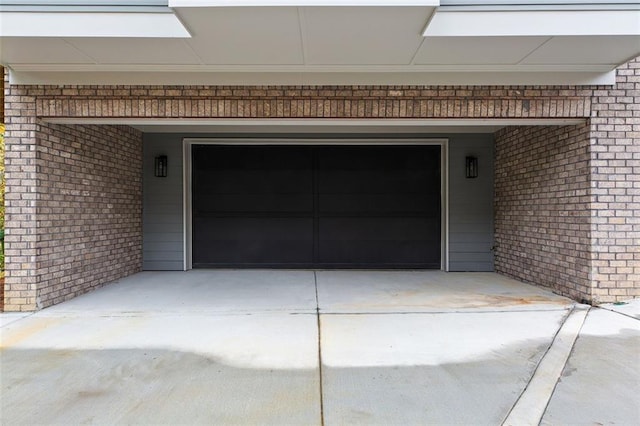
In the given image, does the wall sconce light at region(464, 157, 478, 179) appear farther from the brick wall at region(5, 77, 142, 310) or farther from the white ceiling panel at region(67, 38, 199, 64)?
the brick wall at region(5, 77, 142, 310)

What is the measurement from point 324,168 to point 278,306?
136 inches

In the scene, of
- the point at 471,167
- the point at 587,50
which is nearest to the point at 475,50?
the point at 587,50

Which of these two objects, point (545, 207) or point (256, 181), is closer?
point (545, 207)

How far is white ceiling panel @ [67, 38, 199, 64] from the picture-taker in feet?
12.2

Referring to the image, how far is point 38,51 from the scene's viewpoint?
3926 mm

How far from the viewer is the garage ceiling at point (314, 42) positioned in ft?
11.0

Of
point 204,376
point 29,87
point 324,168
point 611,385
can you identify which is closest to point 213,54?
point 29,87

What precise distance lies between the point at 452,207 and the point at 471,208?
0.36m

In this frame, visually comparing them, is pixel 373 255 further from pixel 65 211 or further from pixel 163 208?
pixel 65 211

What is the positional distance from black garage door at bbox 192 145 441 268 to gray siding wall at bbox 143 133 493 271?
0.32 meters

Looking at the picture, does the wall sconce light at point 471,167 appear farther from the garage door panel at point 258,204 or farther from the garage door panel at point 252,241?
the garage door panel at point 252,241

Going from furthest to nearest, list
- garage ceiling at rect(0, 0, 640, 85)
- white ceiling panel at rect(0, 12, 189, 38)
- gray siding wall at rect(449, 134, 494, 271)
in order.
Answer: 1. gray siding wall at rect(449, 134, 494, 271)
2. white ceiling panel at rect(0, 12, 189, 38)
3. garage ceiling at rect(0, 0, 640, 85)

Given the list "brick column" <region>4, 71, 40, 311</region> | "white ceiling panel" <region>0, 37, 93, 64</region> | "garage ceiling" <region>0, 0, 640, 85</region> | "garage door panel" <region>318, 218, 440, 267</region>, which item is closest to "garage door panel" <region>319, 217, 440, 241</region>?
"garage door panel" <region>318, 218, 440, 267</region>

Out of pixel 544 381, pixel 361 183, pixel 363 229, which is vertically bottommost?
pixel 544 381
